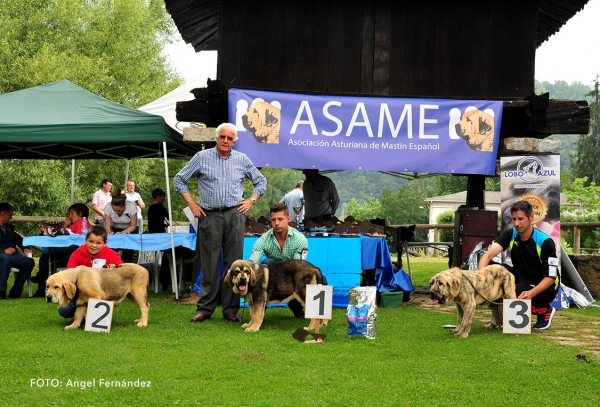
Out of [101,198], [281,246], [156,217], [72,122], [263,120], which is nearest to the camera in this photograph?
[281,246]

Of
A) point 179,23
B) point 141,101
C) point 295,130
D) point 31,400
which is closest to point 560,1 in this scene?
point 295,130

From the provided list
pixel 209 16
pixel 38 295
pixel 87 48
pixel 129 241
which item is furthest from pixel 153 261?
pixel 87 48

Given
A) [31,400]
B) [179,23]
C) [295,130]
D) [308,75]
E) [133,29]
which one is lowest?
[31,400]

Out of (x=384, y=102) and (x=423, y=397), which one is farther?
(x=384, y=102)

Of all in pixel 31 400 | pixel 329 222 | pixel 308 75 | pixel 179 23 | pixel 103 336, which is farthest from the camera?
pixel 179 23

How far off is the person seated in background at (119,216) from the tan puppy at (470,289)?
19.1 ft

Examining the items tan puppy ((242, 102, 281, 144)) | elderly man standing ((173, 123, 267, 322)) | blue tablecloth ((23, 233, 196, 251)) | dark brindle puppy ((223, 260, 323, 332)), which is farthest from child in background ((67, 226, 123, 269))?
tan puppy ((242, 102, 281, 144))

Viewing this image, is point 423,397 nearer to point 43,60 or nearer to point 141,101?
point 43,60

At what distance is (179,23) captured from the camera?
41.6 feet

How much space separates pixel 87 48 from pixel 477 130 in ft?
58.7

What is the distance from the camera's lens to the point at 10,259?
9.88m

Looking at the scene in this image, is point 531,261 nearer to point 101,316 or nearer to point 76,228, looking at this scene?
point 101,316

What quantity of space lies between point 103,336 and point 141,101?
1939 cm

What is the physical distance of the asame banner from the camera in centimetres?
998
